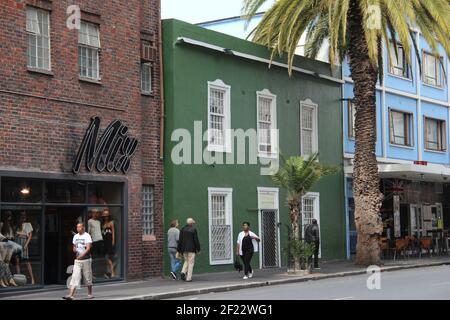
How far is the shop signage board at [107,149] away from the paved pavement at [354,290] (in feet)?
14.6

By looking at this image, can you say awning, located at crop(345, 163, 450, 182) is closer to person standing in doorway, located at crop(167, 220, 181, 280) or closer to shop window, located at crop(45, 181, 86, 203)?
person standing in doorway, located at crop(167, 220, 181, 280)

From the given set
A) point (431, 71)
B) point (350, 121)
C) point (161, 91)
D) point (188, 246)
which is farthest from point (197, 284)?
point (431, 71)

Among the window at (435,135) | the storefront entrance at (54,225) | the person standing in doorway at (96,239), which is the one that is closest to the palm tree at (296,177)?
the storefront entrance at (54,225)

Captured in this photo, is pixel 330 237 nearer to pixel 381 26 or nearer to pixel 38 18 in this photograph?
pixel 381 26

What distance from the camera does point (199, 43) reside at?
24125 millimetres

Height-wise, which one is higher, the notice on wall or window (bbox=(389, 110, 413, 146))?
window (bbox=(389, 110, 413, 146))

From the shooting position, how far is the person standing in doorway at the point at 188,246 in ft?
70.8

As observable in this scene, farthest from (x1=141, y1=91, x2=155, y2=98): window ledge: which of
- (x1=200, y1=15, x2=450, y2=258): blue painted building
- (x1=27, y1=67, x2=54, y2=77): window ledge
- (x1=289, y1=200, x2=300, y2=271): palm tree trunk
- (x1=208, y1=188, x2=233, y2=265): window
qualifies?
(x1=200, y1=15, x2=450, y2=258): blue painted building

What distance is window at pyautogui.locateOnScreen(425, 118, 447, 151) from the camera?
37.2 meters

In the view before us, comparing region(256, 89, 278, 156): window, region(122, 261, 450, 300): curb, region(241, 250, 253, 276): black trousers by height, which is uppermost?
region(256, 89, 278, 156): window

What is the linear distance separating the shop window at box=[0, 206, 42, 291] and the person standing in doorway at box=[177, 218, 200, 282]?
4203 mm

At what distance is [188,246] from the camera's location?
21562mm
